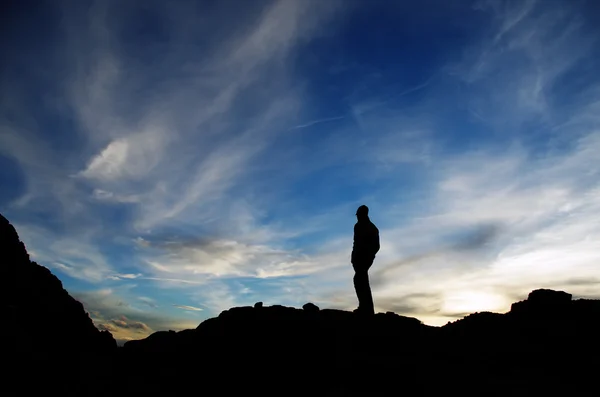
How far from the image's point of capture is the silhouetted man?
13.7 m

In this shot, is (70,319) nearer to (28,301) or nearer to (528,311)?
(28,301)

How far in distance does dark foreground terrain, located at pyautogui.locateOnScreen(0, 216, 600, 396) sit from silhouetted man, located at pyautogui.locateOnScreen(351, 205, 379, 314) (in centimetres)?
78

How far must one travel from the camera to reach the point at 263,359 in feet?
35.7

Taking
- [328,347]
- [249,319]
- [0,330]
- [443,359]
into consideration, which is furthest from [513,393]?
[0,330]

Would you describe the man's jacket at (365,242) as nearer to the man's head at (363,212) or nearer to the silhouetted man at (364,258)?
the silhouetted man at (364,258)

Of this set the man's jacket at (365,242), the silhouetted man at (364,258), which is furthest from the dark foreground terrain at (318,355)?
the man's jacket at (365,242)

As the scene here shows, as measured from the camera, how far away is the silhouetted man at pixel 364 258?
13680mm

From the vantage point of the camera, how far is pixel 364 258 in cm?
1383

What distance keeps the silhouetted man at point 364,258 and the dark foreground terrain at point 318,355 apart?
0.78 meters

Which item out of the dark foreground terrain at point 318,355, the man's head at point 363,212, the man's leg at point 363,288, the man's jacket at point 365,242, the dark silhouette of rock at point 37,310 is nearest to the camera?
the dark foreground terrain at point 318,355

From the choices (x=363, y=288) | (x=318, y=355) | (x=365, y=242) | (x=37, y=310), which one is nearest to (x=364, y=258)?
(x=365, y=242)

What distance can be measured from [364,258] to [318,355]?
4359mm

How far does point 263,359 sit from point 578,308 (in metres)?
10.6

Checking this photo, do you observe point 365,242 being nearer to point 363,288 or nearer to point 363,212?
point 363,212
